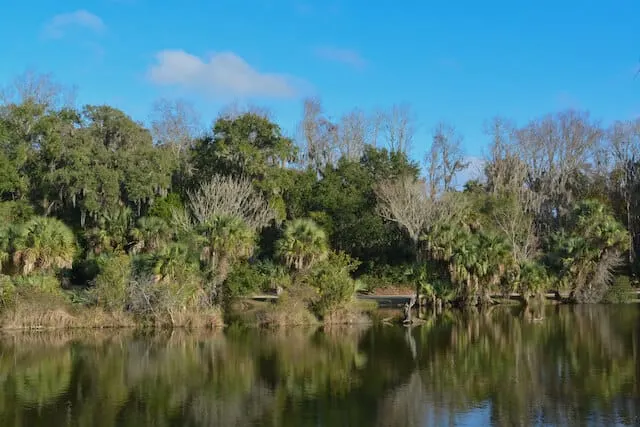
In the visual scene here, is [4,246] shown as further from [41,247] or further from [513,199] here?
[513,199]

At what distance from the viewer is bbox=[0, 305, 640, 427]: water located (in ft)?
50.8

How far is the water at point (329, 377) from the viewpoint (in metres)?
A: 15.5

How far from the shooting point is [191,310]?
30.7 metres

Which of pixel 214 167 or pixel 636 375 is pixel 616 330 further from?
pixel 214 167

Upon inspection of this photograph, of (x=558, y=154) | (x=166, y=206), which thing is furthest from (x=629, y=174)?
(x=166, y=206)

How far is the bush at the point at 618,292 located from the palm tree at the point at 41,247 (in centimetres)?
3085

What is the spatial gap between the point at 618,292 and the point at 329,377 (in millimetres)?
27868

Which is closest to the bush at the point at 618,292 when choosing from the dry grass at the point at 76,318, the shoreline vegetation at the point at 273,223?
the shoreline vegetation at the point at 273,223

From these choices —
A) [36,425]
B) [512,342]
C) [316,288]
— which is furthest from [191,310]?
[36,425]

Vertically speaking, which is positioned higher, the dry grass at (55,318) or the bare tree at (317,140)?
the bare tree at (317,140)

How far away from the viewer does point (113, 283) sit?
29891mm

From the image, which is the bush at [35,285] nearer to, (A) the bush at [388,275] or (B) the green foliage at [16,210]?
(B) the green foliage at [16,210]

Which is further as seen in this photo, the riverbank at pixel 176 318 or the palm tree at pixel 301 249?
the palm tree at pixel 301 249

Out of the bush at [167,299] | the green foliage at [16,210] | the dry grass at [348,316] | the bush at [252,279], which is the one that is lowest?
the dry grass at [348,316]
